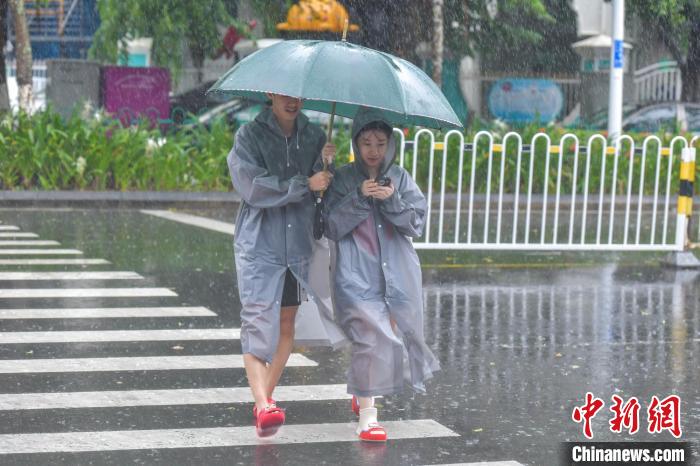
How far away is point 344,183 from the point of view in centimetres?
610

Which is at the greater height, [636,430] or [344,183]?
[344,183]

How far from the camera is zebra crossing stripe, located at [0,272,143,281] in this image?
11.1 metres

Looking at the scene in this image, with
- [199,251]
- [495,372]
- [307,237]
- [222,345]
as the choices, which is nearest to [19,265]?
[199,251]

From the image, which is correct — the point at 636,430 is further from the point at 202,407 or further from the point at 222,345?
the point at 222,345

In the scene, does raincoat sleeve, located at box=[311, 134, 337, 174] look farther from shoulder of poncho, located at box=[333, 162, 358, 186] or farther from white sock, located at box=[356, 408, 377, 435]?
white sock, located at box=[356, 408, 377, 435]

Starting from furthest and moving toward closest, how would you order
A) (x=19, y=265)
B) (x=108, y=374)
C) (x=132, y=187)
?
(x=132, y=187)
(x=19, y=265)
(x=108, y=374)

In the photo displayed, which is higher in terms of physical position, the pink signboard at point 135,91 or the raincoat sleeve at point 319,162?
the pink signboard at point 135,91

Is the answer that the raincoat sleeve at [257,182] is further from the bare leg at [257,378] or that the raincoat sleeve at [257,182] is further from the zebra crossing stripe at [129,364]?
the zebra crossing stripe at [129,364]

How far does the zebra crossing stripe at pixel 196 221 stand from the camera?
15469 mm

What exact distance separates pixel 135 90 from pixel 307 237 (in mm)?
18200

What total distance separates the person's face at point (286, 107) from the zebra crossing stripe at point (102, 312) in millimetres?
3714

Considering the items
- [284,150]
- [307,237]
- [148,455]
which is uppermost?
[284,150]

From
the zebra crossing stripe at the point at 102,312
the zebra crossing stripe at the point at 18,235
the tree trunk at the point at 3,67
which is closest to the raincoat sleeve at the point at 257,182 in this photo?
the zebra crossing stripe at the point at 102,312

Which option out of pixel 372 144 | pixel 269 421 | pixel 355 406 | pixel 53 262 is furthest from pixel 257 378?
A: pixel 53 262
